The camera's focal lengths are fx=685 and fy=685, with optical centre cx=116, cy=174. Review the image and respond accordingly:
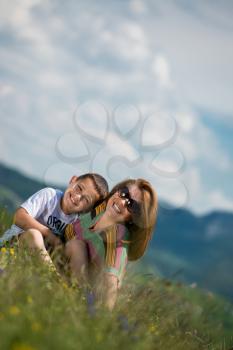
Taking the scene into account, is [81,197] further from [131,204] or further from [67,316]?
[67,316]

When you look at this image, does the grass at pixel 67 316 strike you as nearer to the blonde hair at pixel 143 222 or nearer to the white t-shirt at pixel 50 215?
the blonde hair at pixel 143 222

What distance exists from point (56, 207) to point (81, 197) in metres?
0.31

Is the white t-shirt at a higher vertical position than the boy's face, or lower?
lower

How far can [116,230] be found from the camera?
19.4 feet

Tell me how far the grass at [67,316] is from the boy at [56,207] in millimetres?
340

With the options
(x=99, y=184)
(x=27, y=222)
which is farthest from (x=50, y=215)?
(x=99, y=184)

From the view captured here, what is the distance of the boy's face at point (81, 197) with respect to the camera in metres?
6.28

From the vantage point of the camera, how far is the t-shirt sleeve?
20.5 ft

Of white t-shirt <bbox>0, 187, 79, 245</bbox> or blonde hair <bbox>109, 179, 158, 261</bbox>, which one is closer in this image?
blonde hair <bbox>109, 179, 158, 261</bbox>

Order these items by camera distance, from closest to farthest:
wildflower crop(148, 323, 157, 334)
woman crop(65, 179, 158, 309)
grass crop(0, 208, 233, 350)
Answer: grass crop(0, 208, 233, 350), wildflower crop(148, 323, 157, 334), woman crop(65, 179, 158, 309)

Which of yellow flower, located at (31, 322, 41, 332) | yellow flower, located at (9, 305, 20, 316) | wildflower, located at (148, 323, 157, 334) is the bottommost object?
wildflower, located at (148, 323, 157, 334)

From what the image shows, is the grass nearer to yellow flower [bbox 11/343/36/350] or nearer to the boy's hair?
yellow flower [bbox 11/343/36/350]

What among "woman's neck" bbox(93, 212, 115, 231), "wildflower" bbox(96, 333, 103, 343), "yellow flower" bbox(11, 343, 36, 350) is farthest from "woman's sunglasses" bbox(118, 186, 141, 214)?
"yellow flower" bbox(11, 343, 36, 350)

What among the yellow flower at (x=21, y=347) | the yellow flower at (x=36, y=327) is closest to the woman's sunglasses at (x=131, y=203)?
the yellow flower at (x=36, y=327)
